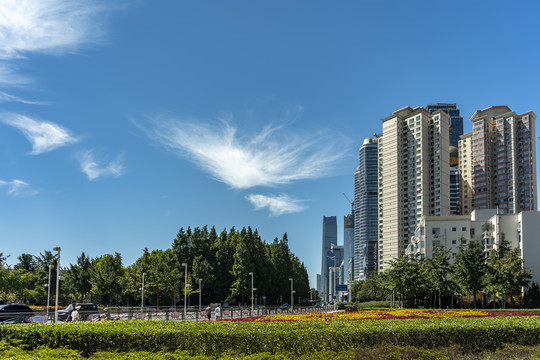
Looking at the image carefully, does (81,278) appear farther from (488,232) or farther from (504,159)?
(504,159)

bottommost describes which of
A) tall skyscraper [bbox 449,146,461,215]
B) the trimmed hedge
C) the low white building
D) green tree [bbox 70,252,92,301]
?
green tree [bbox 70,252,92,301]

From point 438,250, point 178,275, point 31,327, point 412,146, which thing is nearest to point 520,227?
point 438,250

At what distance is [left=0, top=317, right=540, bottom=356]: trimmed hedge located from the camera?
13.6 m

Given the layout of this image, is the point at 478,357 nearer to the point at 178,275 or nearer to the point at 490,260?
the point at 490,260

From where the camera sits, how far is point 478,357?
14258 millimetres

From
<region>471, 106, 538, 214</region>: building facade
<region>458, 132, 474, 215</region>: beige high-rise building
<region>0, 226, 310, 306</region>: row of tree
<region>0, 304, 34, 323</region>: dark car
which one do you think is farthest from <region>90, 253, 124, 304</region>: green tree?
<region>458, 132, 474, 215</region>: beige high-rise building

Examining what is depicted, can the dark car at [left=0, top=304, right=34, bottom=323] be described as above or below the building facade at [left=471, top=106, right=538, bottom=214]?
below

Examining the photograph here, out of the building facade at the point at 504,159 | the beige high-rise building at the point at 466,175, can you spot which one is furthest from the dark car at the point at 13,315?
the beige high-rise building at the point at 466,175

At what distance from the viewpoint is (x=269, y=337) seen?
1367cm

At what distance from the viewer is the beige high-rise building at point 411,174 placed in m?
124

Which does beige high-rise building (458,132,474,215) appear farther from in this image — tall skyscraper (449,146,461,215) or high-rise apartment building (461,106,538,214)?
high-rise apartment building (461,106,538,214)

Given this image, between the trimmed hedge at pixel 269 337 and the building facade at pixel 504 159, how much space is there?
12725 cm

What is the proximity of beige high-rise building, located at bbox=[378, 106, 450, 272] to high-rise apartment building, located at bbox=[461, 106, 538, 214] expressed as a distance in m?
13.9

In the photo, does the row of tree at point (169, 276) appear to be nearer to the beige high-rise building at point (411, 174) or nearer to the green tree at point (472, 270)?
the green tree at point (472, 270)
